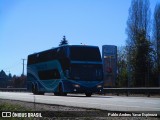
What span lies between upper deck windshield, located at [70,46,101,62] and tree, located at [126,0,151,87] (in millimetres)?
22465

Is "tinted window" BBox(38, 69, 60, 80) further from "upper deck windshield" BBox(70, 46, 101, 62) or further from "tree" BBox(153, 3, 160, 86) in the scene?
"tree" BBox(153, 3, 160, 86)

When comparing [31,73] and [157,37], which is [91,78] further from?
[157,37]

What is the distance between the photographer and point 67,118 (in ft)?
41.6

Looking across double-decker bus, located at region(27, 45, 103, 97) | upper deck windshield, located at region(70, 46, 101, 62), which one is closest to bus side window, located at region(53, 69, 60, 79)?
double-decker bus, located at region(27, 45, 103, 97)

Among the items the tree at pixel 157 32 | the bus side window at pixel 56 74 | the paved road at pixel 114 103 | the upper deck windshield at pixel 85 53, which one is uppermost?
the tree at pixel 157 32

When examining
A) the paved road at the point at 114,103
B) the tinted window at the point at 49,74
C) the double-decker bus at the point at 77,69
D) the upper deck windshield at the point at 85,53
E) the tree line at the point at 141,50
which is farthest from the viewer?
the tree line at the point at 141,50

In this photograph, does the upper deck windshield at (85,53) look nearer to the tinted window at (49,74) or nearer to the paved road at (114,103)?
the tinted window at (49,74)

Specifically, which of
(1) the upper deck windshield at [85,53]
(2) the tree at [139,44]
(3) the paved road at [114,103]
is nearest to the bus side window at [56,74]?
(1) the upper deck windshield at [85,53]

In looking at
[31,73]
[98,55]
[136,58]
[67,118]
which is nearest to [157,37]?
[136,58]

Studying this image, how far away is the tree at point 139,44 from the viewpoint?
198 ft

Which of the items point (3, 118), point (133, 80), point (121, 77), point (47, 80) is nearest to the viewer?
point (3, 118)

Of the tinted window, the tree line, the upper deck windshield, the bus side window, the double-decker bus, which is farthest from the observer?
the tree line

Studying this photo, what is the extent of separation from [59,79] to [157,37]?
36823 millimetres

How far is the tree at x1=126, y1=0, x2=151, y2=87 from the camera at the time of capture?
60237 mm
